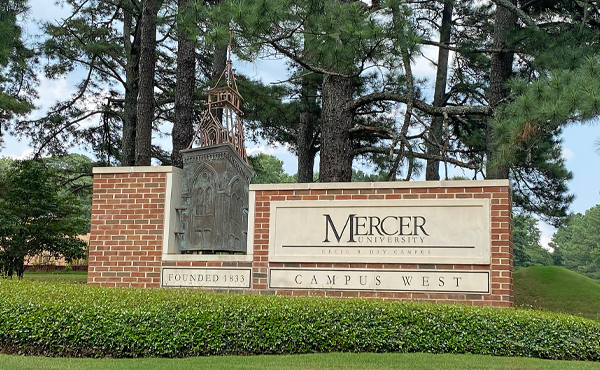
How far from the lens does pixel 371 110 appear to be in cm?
1784

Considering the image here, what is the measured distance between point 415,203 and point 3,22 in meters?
9.12

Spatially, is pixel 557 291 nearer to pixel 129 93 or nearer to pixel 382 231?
pixel 382 231

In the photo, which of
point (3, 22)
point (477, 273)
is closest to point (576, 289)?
point (477, 273)

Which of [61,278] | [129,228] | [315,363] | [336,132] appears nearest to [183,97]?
[336,132]

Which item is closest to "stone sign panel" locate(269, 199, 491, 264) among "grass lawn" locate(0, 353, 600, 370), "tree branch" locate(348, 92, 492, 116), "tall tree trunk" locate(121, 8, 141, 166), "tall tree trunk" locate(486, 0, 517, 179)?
"grass lawn" locate(0, 353, 600, 370)

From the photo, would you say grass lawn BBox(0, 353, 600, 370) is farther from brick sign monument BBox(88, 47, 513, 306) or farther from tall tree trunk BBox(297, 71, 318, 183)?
tall tree trunk BBox(297, 71, 318, 183)

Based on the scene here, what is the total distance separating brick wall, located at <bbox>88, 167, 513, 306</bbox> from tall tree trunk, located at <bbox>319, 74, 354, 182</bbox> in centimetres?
352

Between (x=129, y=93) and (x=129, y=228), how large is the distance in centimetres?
1025

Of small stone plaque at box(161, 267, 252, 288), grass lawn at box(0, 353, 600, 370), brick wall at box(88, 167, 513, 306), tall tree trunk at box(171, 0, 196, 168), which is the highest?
tall tree trunk at box(171, 0, 196, 168)

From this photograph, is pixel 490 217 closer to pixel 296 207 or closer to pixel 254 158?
pixel 296 207

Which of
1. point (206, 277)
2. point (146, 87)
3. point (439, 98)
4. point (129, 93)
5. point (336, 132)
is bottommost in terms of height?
point (206, 277)

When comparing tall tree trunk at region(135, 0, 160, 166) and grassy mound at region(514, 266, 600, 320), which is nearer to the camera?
grassy mound at region(514, 266, 600, 320)

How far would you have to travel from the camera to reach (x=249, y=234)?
8.55 meters

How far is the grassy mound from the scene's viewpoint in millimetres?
14243
